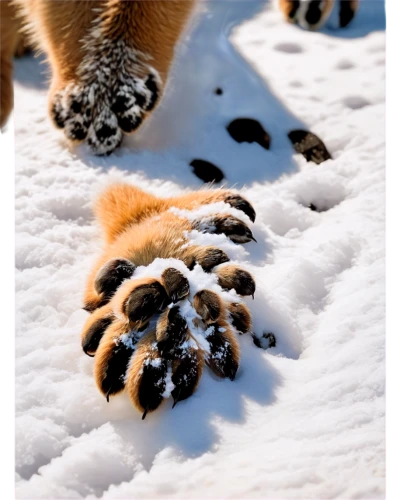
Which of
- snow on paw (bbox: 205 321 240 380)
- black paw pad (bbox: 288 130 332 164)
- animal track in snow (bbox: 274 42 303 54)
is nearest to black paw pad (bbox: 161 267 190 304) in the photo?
snow on paw (bbox: 205 321 240 380)

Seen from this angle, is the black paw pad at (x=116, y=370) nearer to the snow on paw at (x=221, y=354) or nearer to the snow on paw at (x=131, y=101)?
the snow on paw at (x=221, y=354)

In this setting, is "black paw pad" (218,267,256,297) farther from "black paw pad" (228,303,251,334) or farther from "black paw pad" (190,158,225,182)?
"black paw pad" (190,158,225,182)

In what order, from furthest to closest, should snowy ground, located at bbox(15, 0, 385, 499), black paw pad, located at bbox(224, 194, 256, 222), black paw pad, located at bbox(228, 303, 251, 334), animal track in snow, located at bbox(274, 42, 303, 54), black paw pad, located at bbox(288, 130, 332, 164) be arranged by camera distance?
animal track in snow, located at bbox(274, 42, 303, 54) → black paw pad, located at bbox(288, 130, 332, 164) → black paw pad, located at bbox(224, 194, 256, 222) → black paw pad, located at bbox(228, 303, 251, 334) → snowy ground, located at bbox(15, 0, 385, 499)

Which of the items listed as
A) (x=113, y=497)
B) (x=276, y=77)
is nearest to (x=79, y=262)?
(x=113, y=497)

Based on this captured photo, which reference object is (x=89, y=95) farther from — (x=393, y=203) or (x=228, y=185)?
(x=393, y=203)

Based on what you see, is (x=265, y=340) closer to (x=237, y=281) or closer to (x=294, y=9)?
(x=237, y=281)

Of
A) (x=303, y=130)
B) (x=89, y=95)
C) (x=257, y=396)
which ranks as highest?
(x=89, y=95)

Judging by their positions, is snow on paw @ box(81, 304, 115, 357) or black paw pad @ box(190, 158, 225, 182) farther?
black paw pad @ box(190, 158, 225, 182)
